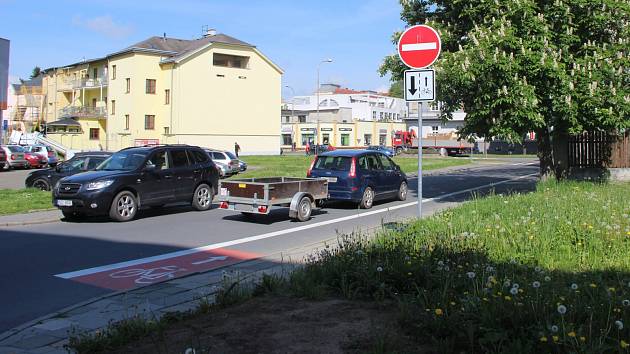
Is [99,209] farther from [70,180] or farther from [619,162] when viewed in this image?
[619,162]

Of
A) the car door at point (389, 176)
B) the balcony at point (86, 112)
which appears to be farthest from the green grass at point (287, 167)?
the balcony at point (86, 112)

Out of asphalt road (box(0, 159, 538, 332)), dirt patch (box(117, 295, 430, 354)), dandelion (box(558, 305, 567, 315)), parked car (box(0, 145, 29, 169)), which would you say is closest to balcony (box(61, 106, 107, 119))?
parked car (box(0, 145, 29, 169))

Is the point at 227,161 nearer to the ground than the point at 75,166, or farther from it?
farther from it

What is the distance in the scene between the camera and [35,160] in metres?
38.8

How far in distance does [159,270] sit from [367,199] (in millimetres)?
8715

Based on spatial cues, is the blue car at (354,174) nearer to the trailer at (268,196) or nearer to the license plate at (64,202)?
the trailer at (268,196)

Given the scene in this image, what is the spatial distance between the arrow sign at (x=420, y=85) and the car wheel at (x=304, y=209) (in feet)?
15.8

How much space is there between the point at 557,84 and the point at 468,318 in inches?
400

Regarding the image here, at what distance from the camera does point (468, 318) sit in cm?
410

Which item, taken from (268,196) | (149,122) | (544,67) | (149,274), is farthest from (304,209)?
(149,122)

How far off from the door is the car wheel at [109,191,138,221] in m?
0.28

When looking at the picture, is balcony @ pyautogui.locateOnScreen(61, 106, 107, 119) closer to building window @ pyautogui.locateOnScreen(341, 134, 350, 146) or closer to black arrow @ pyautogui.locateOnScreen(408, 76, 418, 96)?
building window @ pyautogui.locateOnScreen(341, 134, 350, 146)

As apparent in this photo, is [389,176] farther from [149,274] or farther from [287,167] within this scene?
[287,167]

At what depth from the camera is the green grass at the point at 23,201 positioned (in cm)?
1527
